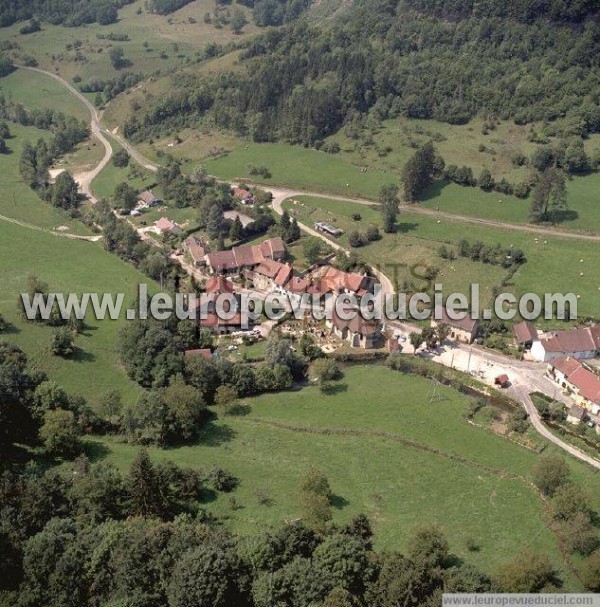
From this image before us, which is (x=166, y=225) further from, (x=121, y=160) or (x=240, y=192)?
(x=121, y=160)

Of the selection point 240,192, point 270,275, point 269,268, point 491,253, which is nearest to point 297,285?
point 270,275

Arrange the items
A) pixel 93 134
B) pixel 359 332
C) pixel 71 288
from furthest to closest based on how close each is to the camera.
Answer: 1. pixel 93 134
2. pixel 71 288
3. pixel 359 332

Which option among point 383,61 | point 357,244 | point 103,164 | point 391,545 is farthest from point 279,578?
point 383,61

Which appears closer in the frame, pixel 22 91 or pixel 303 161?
pixel 303 161

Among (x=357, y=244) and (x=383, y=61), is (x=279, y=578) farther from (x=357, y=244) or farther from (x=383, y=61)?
(x=383, y=61)

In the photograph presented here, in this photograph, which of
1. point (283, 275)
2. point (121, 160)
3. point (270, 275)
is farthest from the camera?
point (121, 160)
